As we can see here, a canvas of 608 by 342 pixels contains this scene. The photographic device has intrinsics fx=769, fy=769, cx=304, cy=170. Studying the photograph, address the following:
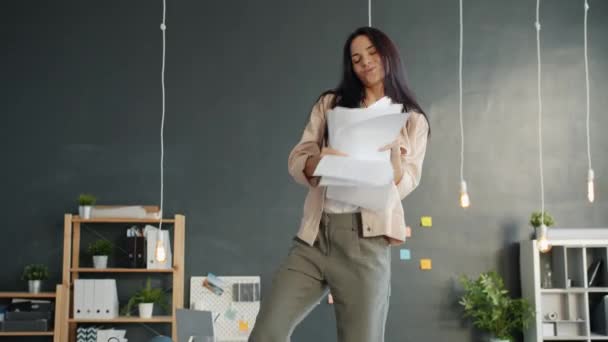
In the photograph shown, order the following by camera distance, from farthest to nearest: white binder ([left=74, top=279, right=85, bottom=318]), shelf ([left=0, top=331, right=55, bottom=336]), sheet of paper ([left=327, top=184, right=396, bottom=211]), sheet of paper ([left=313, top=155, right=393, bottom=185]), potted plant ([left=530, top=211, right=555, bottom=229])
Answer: potted plant ([left=530, top=211, right=555, bottom=229]) → white binder ([left=74, top=279, right=85, bottom=318]) → shelf ([left=0, top=331, right=55, bottom=336]) → sheet of paper ([left=327, top=184, right=396, bottom=211]) → sheet of paper ([left=313, top=155, right=393, bottom=185])

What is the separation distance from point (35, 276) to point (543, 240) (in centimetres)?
373

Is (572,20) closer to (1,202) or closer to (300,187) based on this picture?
(300,187)

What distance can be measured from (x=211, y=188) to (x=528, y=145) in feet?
8.55

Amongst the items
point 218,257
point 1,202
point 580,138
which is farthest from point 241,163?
point 580,138

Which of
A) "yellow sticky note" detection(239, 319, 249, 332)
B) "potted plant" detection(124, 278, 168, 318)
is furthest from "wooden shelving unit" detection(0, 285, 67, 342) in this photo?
"yellow sticky note" detection(239, 319, 249, 332)

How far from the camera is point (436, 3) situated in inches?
253

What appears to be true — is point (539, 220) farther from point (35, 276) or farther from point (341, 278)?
point (341, 278)

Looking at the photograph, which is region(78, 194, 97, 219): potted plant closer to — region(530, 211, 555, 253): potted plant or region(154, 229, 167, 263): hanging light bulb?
region(154, 229, 167, 263): hanging light bulb

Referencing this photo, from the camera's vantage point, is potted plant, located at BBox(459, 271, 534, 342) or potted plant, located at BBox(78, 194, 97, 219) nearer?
potted plant, located at BBox(78, 194, 97, 219)

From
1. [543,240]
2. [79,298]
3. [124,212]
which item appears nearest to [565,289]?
[543,240]

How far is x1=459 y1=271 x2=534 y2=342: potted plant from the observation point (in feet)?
18.8

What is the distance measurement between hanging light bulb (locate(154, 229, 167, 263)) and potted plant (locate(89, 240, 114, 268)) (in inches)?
14.6

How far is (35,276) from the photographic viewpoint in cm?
565

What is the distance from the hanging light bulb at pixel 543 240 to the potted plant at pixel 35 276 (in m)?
3.65
